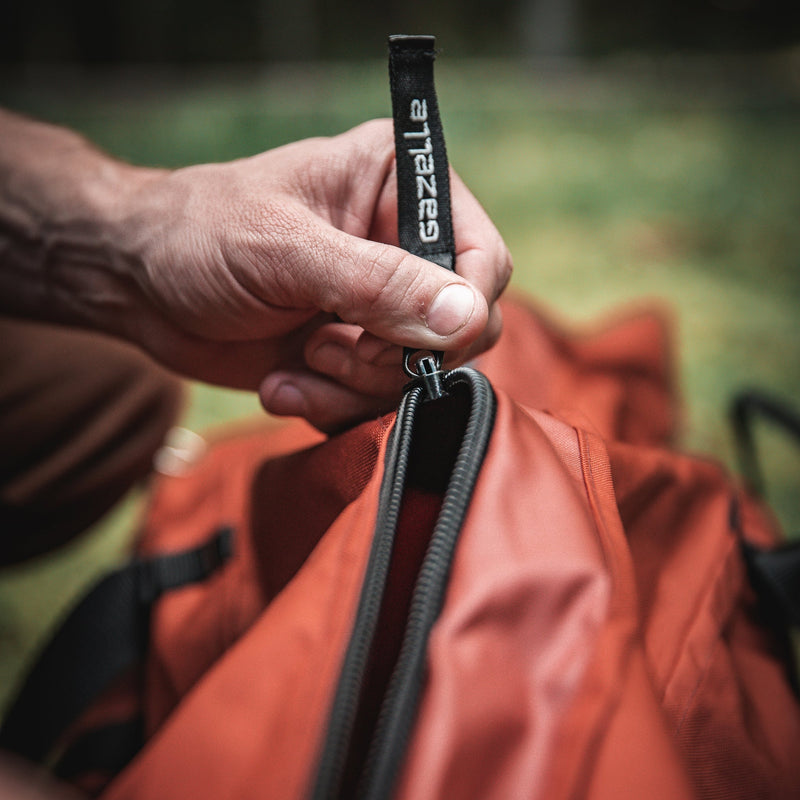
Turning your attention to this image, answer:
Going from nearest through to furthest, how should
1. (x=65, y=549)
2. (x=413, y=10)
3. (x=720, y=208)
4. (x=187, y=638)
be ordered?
1. (x=187, y=638)
2. (x=65, y=549)
3. (x=720, y=208)
4. (x=413, y=10)

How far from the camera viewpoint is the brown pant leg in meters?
0.84

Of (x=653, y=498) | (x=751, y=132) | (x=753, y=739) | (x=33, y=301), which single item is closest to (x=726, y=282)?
(x=751, y=132)

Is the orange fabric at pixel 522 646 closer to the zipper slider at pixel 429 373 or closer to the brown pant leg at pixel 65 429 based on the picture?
the zipper slider at pixel 429 373

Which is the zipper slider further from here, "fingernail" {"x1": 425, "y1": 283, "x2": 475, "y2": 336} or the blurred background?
the blurred background

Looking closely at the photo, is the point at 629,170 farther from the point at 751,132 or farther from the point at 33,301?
the point at 33,301

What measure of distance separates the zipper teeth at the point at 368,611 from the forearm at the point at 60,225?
0.42 meters

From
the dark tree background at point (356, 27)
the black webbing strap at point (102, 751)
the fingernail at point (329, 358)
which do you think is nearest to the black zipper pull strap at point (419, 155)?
the fingernail at point (329, 358)

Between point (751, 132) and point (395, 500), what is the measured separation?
2161 mm

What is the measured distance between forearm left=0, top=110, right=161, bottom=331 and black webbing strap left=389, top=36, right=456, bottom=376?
0.34 m

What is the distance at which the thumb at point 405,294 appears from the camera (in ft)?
1.67

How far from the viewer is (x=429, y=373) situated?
1.62 feet

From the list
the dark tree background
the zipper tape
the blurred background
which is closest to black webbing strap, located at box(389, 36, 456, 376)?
the zipper tape

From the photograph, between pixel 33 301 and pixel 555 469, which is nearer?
pixel 555 469

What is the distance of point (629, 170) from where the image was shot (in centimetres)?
196
